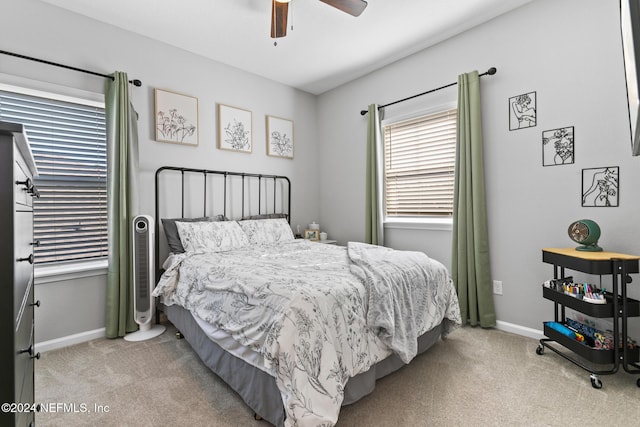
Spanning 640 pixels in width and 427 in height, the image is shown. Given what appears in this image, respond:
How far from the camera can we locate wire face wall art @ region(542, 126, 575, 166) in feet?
7.96

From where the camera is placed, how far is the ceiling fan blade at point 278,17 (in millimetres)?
2252

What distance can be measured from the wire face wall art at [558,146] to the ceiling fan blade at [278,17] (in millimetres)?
2303

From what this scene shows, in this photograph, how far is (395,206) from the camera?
376cm

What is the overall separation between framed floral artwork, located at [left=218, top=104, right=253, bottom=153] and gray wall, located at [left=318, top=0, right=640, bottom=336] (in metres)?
1.93

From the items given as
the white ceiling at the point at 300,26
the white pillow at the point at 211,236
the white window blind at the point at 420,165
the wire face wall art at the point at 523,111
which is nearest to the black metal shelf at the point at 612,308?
the wire face wall art at the point at 523,111

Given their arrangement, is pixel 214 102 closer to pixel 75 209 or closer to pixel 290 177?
pixel 290 177

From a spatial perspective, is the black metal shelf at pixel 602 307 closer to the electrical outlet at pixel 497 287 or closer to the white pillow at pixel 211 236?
the electrical outlet at pixel 497 287

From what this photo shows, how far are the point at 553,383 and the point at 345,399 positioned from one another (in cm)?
138

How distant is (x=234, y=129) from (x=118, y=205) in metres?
1.56

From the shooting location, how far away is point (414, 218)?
11.7 ft

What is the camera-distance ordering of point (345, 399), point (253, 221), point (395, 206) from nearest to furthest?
point (345, 399)
point (253, 221)
point (395, 206)

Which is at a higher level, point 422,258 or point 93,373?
point 422,258

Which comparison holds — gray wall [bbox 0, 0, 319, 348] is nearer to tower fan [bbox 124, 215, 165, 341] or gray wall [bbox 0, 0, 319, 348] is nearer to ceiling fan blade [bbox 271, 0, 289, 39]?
tower fan [bbox 124, 215, 165, 341]

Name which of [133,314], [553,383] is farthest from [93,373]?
[553,383]
